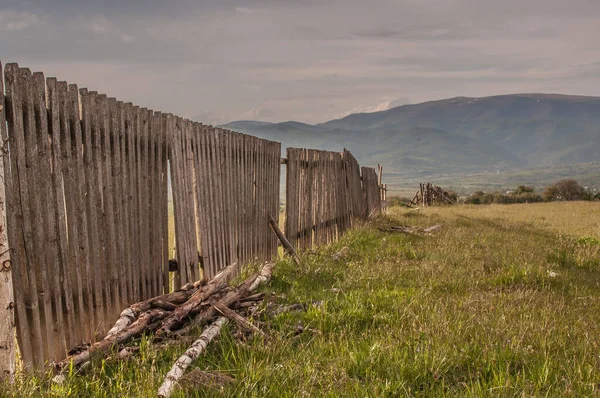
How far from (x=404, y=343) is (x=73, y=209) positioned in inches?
108

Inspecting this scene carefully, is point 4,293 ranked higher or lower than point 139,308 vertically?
higher

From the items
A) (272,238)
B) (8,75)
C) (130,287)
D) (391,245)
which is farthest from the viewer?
(391,245)

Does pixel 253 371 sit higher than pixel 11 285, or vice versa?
pixel 11 285

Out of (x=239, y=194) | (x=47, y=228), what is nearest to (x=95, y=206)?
(x=47, y=228)

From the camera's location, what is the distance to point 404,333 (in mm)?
4344

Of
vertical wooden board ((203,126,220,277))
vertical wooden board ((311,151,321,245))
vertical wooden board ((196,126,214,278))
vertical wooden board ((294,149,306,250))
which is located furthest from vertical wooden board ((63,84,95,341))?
vertical wooden board ((311,151,321,245))

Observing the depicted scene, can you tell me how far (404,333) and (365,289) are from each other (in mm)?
1827

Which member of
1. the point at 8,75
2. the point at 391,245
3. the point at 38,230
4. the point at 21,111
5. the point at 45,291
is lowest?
the point at 391,245

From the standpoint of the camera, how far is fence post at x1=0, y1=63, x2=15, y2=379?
346 centimetres

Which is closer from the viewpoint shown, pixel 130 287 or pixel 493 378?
pixel 493 378

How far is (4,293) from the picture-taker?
3484 mm

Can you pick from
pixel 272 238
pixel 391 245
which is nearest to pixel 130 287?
pixel 272 238

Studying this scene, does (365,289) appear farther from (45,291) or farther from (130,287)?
(45,291)

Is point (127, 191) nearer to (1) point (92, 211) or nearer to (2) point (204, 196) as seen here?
(1) point (92, 211)
